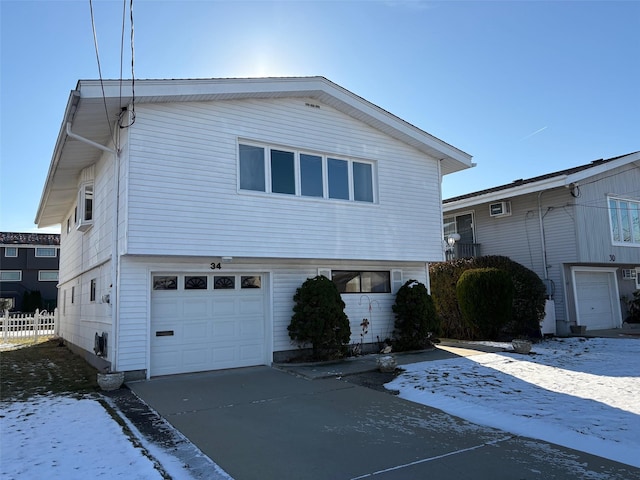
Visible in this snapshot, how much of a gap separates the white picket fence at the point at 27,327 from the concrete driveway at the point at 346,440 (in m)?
15.7

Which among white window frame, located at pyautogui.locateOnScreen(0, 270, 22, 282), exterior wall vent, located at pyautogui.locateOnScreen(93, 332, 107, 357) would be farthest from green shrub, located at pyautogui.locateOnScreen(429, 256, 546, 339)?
white window frame, located at pyautogui.locateOnScreen(0, 270, 22, 282)

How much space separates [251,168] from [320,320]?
12.2ft

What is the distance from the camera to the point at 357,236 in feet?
37.2

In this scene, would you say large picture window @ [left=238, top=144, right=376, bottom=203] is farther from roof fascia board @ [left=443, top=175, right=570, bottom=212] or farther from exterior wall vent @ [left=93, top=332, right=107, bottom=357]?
roof fascia board @ [left=443, top=175, right=570, bottom=212]

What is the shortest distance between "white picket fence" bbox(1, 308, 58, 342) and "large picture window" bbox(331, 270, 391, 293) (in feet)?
48.4

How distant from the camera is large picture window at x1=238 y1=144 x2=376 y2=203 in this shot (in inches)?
400

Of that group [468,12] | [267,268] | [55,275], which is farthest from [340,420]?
[55,275]

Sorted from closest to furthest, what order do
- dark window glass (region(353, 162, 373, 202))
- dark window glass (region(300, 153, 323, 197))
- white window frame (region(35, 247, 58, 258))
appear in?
1. dark window glass (region(300, 153, 323, 197))
2. dark window glass (region(353, 162, 373, 202))
3. white window frame (region(35, 247, 58, 258))

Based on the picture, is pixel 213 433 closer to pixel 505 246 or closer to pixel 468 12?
pixel 468 12

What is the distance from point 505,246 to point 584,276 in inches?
115

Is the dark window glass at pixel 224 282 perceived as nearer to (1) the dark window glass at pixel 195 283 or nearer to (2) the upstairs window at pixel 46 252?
(1) the dark window glass at pixel 195 283

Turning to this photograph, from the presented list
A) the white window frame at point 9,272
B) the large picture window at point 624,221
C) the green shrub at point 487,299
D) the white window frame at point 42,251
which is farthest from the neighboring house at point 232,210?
the white window frame at point 9,272

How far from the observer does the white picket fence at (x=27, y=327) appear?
798 inches

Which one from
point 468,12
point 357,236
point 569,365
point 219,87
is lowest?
point 569,365
